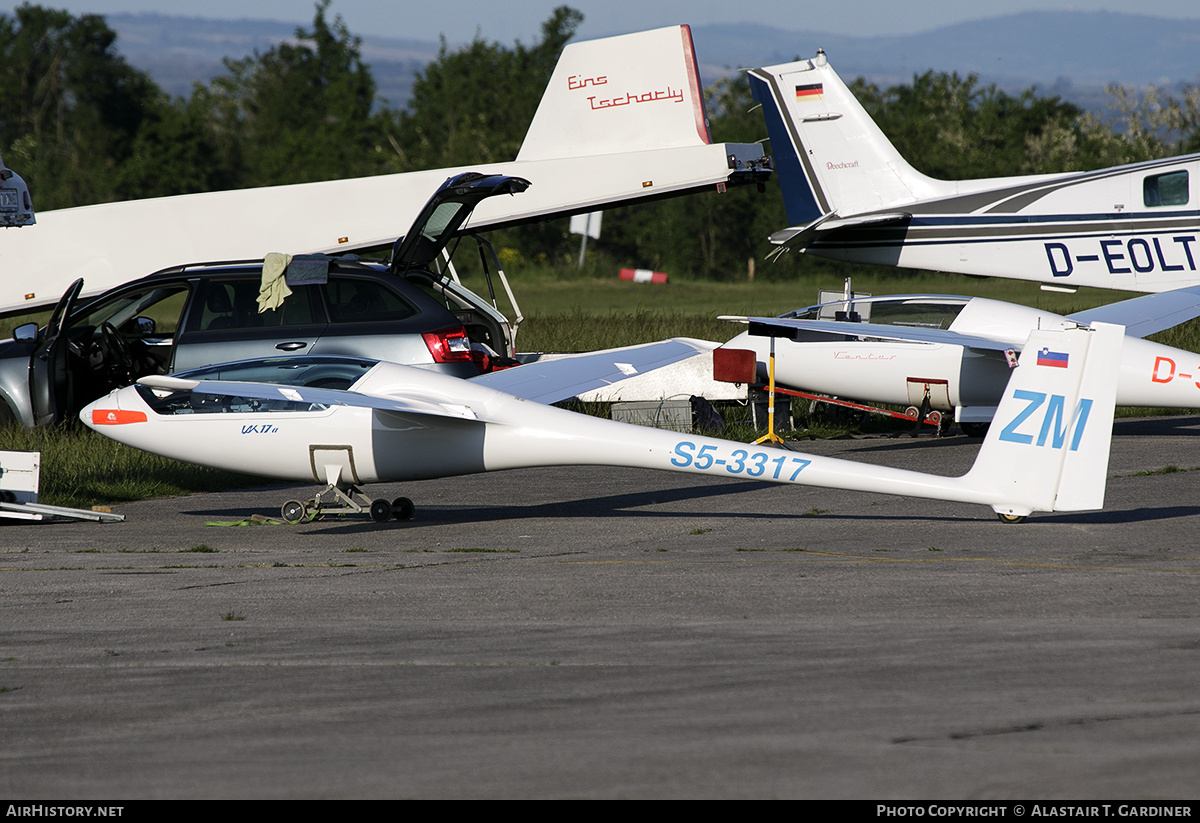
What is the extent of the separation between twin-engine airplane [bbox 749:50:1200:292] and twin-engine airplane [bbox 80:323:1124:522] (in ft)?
34.6

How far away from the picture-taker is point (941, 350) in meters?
13.6

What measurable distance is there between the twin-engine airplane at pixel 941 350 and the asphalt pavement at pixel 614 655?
8.89 ft

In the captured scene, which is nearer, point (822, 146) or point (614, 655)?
point (614, 655)

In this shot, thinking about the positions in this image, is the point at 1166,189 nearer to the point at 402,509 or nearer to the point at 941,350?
the point at 941,350

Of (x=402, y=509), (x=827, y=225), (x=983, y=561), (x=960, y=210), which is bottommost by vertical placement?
(x=402, y=509)

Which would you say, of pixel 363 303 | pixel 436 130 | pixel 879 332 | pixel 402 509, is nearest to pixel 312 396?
pixel 402 509

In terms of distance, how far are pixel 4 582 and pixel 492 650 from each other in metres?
3.81

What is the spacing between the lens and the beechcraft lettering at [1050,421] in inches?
306

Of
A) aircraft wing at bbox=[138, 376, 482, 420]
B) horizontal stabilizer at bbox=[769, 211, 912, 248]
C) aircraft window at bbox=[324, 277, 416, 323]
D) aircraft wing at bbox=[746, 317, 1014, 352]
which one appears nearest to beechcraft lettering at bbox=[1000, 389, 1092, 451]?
aircraft wing at bbox=[138, 376, 482, 420]

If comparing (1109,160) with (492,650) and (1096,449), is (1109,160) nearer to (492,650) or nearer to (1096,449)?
(1096,449)

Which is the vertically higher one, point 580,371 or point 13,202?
point 13,202

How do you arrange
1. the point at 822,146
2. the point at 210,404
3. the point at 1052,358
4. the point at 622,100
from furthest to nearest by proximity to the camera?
the point at 822,146
the point at 622,100
the point at 210,404
the point at 1052,358

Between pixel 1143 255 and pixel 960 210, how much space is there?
3070 mm
